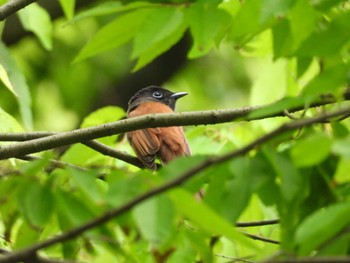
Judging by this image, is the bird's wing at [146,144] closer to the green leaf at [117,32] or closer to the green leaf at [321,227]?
the green leaf at [117,32]

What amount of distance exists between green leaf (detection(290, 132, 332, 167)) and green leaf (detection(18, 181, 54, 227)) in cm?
73

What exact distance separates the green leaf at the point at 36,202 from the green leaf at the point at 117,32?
0.88 meters

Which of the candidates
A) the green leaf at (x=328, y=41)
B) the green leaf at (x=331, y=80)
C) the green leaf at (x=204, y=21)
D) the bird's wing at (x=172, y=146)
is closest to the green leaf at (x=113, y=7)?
the green leaf at (x=204, y=21)

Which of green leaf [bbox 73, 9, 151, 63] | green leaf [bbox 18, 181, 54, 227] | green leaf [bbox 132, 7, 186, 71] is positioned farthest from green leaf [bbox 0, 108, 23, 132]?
green leaf [bbox 18, 181, 54, 227]

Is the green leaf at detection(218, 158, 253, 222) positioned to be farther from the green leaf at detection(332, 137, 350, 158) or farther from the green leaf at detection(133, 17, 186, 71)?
the green leaf at detection(133, 17, 186, 71)

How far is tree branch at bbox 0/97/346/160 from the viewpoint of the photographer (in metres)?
4.51

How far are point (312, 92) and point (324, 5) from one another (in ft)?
1.67

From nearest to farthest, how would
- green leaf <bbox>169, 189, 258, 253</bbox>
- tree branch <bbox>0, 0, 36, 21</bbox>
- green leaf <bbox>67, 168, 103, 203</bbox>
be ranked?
green leaf <bbox>169, 189, 258, 253</bbox> < green leaf <bbox>67, 168, 103, 203</bbox> < tree branch <bbox>0, 0, 36, 21</bbox>

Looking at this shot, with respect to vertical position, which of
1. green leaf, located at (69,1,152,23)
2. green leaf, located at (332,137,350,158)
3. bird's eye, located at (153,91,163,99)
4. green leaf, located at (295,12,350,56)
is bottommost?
bird's eye, located at (153,91,163,99)

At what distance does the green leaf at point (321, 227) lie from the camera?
2.64 m

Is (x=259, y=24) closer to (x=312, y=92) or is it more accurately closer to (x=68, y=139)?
(x=312, y=92)

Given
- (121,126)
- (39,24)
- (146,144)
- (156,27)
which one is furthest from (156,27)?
(146,144)

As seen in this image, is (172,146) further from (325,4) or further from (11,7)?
(325,4)

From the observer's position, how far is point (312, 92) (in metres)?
2.96
